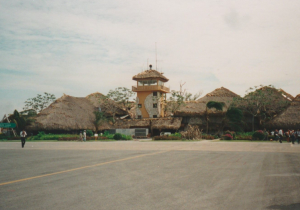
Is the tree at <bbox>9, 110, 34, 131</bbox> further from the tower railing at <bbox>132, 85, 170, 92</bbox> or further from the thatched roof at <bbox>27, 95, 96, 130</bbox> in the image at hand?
the tower railing at <bbox>132, 85, 170, 92</bbox>

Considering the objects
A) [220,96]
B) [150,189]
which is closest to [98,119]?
[220,96]

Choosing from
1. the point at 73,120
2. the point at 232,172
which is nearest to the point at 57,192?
the point at 232,172

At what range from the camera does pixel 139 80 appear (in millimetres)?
56969

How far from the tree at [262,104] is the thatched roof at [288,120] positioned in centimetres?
264

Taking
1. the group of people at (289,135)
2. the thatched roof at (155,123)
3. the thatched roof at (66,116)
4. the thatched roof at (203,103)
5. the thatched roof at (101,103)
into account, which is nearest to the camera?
the group of people at (289,135)

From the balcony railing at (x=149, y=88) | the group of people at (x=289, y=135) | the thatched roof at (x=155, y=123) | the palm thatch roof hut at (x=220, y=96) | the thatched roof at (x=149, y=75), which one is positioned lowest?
the group of people at (x=289, y=135)

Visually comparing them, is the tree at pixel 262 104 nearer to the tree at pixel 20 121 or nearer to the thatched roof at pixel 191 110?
the thatched roof at pixel 191 110

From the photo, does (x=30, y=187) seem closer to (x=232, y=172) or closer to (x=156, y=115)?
(x=232, y=172)

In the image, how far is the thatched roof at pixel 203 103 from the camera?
1965 inches

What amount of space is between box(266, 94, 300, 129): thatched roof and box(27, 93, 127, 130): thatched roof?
2637 centimetres

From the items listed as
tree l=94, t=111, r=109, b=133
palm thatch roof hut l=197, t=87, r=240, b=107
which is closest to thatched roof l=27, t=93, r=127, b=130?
tree l=94, t=111, r=109, b=133

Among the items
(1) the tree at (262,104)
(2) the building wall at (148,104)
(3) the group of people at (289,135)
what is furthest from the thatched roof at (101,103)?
(3) the group of people at (289,135)

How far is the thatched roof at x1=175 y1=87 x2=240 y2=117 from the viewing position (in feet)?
164

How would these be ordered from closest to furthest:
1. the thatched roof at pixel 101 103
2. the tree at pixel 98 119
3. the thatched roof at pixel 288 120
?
1. the thatched roof at pixel 288 120
2. the tree at pixel 98 119
3. the thatched roof at pixel 101 103
